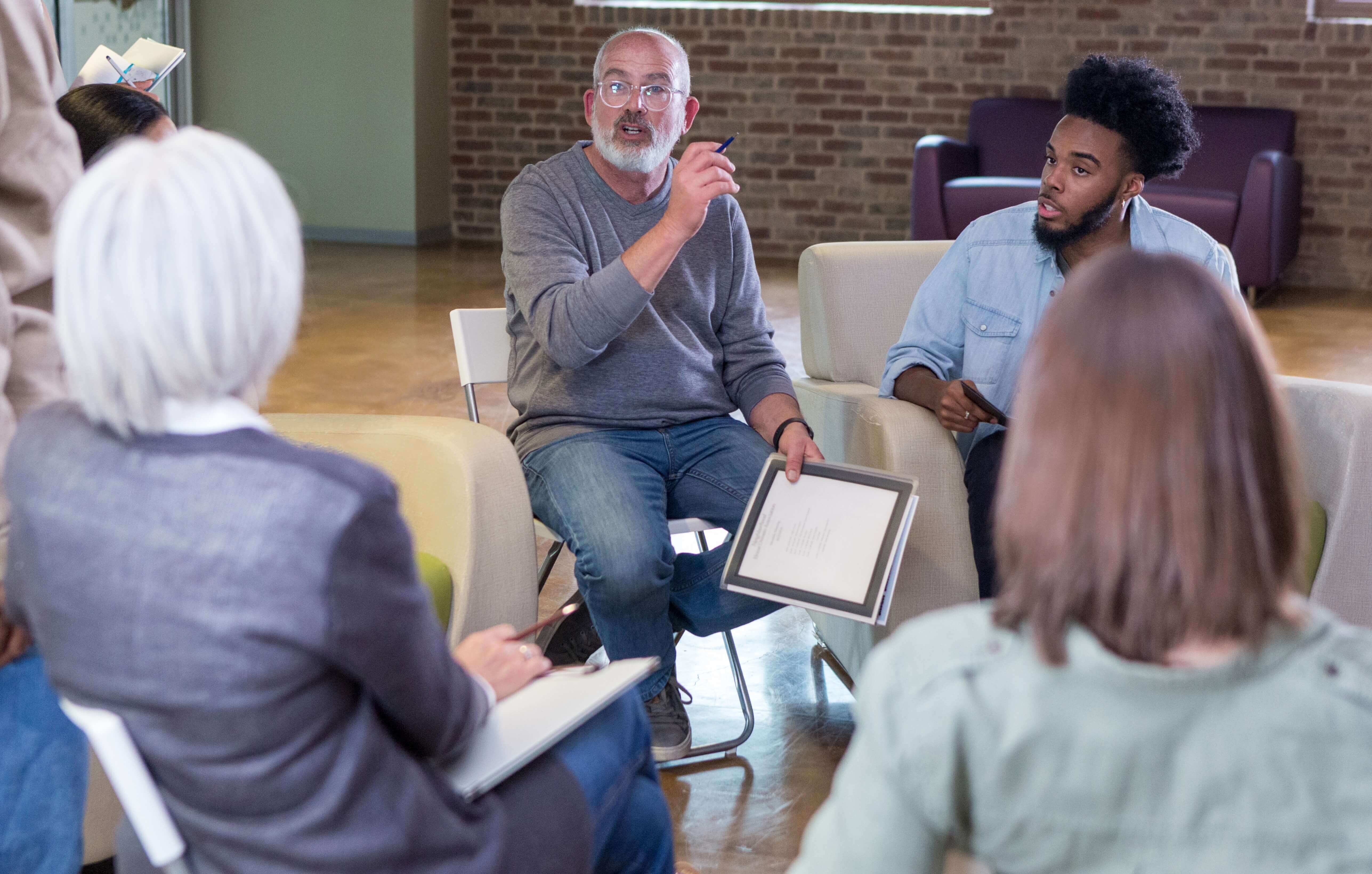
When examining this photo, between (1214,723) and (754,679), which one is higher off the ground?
(1214,723)

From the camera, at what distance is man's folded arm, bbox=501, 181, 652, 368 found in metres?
2.06

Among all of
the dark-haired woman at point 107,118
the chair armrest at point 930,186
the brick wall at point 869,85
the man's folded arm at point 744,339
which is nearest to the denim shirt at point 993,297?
the man's folded arm at point 744,339

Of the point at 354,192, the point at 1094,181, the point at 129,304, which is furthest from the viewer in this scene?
the point at 354,192

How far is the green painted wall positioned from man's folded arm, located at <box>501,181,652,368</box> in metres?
6.08

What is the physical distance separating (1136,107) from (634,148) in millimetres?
909

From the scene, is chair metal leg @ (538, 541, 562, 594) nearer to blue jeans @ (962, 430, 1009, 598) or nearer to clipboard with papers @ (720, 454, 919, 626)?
clipboard with papers @ (720, 454, 919, 626)

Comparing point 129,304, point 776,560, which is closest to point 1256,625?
point 129,304

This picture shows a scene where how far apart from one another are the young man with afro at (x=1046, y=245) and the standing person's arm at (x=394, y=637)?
1332mm

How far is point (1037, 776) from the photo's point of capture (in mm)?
811

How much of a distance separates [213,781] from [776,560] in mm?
1077

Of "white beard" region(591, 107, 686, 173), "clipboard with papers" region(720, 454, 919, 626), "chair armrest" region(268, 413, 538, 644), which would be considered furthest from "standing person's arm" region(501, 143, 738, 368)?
"clipboard with papers" region(720, 454, 919, 626)

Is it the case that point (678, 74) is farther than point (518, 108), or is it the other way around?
point (518, 108)

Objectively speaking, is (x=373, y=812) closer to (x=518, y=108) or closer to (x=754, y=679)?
(x=754, y=679)

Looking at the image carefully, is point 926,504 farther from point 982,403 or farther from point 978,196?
point 978,196
